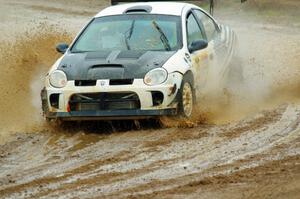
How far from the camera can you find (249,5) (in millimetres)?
30906

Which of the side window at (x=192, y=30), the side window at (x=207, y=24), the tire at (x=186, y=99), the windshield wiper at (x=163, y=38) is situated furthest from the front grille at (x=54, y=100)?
the side window at (x=207, y=24)

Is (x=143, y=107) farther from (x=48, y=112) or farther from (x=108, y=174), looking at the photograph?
(x=108, y=174)

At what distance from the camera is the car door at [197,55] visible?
11.2 meters

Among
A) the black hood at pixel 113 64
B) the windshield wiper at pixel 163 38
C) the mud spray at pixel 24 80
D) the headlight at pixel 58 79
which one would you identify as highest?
the windshield wiper at pixel 163 38

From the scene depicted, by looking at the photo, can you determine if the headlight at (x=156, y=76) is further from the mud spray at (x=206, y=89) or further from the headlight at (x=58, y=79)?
the headlight at (x=58, y=79)

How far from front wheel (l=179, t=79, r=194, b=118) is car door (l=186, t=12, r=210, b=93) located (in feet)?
1.11

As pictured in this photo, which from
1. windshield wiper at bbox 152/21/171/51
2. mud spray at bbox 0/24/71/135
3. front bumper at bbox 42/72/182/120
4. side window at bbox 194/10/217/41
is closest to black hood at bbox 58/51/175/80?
front bumper at bbox 42/72/182/120

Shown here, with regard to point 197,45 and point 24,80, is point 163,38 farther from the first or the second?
point 24,80

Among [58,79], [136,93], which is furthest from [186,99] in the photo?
[58,79]

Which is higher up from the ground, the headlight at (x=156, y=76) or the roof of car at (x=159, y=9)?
the roof of car at (x=159, y=9)

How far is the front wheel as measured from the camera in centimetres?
1049

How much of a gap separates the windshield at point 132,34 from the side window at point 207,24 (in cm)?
85

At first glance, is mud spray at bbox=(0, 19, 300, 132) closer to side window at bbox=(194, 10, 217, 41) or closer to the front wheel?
the front wheel

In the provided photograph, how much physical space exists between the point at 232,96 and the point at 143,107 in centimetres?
265
